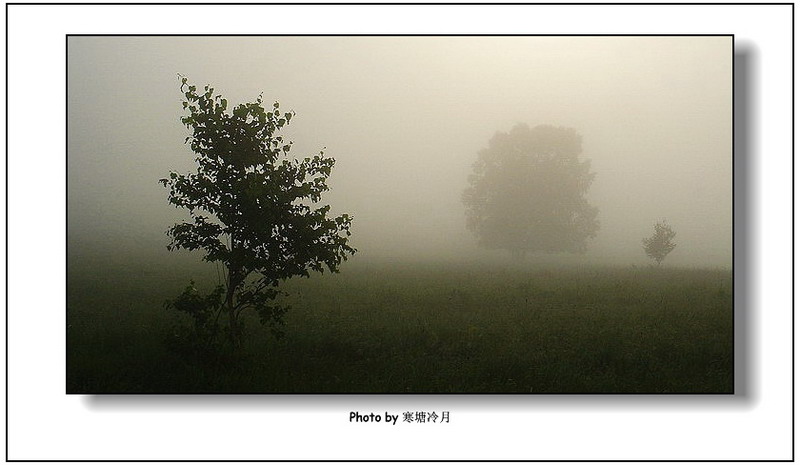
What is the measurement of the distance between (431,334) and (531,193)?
3.11 metres

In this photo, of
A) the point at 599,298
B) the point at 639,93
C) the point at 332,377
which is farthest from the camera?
the point at 599,298

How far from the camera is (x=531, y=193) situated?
7621 mm

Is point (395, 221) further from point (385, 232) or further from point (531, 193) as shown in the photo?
point (531, 193)

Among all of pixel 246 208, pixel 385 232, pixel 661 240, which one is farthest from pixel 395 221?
pixel 661 240

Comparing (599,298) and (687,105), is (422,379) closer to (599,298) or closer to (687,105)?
(599,298)

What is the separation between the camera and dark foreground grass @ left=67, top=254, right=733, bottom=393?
6266 millimetres

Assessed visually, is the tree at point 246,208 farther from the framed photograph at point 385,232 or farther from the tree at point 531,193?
the tree at point 531,193

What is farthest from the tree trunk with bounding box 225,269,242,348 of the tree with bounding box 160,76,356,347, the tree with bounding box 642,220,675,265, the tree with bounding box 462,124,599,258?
the tree with bounding box 642,220,675,265

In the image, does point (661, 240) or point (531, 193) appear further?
point (531, 193)

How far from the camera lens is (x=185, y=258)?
661 centimetres

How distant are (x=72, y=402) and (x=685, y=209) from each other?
1008 centimetres

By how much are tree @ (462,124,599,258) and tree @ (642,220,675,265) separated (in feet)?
2.97

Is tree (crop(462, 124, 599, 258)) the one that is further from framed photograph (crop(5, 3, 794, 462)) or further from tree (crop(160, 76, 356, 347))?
tree (crop(160, 76, 356, 347))
